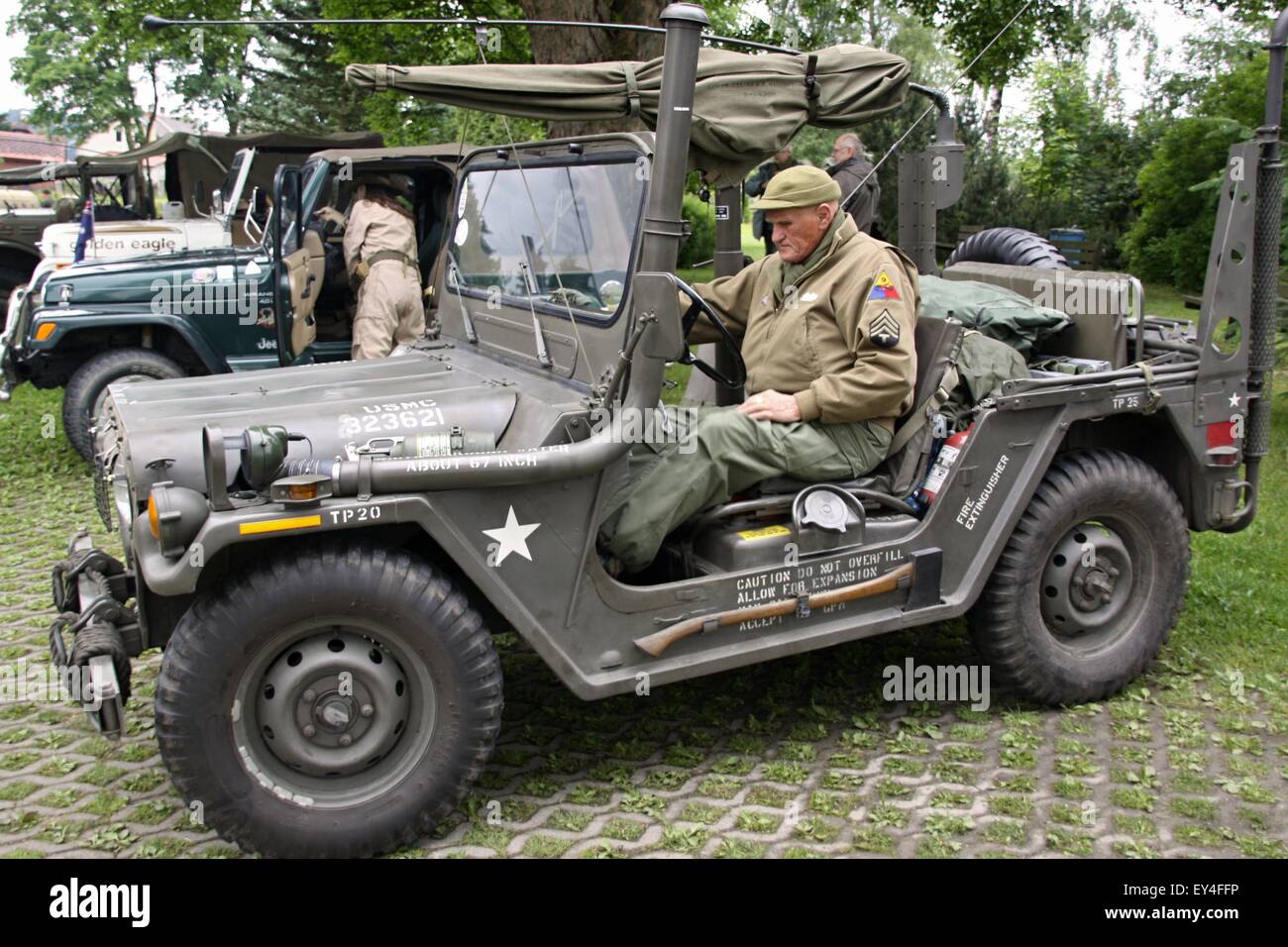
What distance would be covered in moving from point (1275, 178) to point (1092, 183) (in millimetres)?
16409

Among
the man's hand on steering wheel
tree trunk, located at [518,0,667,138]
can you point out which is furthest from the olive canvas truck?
the man's hand on steering wheel

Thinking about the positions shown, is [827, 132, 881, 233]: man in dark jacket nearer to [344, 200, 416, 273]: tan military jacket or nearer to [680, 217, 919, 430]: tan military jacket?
[680, 217, 919, 430]: tan military jacket

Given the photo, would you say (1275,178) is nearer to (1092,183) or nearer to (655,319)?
(655,319)

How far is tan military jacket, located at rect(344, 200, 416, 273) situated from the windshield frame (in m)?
3.17

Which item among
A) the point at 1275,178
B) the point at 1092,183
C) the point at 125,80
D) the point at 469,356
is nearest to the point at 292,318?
the point at 469,356

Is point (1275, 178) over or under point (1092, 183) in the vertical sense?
under

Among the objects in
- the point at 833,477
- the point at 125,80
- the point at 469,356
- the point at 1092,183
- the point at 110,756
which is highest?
the point at 125,80

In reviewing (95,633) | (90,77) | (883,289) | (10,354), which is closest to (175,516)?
(95,633)

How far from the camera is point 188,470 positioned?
3375 mm

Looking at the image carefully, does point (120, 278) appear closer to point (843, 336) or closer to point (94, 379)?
point (94, 379)

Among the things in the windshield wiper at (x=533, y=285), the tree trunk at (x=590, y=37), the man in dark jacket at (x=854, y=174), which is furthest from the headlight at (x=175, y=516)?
the tree trunk at (x=590, y=37)

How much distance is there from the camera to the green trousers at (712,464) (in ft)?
12.2

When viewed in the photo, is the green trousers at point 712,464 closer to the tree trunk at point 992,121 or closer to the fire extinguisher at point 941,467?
the fire extinguisher at point 941,467

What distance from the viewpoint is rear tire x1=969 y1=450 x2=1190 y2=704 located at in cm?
429
